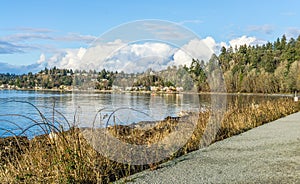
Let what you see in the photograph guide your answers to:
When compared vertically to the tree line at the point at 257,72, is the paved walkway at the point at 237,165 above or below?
below

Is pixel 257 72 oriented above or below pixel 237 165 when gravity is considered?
above

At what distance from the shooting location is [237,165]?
198 inches

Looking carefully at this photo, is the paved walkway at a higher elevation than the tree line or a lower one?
lower

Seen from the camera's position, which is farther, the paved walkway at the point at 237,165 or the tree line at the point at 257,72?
the tree line at the point at 257,72

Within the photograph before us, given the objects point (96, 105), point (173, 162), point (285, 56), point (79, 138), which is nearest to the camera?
point (79, 138)

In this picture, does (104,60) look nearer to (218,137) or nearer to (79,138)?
(79,138)

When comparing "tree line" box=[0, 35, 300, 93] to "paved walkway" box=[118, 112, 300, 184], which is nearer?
"paved walkway" box=[118, 112, 300, 184]

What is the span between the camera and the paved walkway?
4.36 m

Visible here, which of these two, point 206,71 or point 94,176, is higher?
point 206,71

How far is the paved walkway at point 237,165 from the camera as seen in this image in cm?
436

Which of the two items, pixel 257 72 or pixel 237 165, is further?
pixel 257 72


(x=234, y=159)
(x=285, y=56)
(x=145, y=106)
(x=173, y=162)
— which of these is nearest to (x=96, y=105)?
(x=145, y=106)

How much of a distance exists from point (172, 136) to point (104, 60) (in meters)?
2.09

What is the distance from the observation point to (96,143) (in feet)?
17.5
